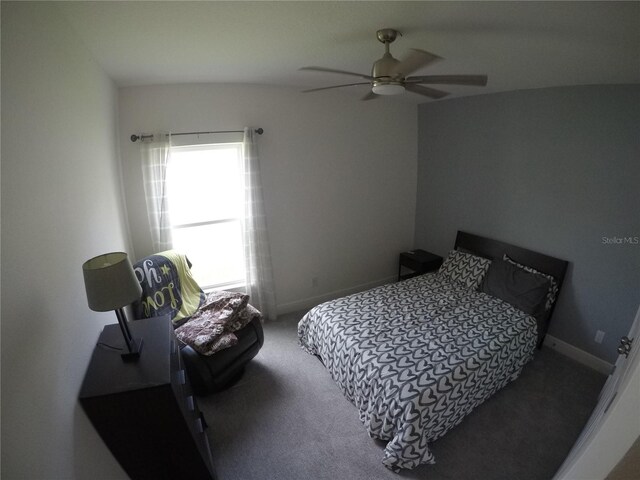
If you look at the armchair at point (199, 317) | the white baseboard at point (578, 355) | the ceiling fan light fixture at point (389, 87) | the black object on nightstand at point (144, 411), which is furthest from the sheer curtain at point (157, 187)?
the white baseboard at point (578, 355)

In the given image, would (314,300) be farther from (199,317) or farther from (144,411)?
(144,411)

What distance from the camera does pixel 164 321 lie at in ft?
6.03

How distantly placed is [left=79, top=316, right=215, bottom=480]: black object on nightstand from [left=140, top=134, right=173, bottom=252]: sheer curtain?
4.59 ft

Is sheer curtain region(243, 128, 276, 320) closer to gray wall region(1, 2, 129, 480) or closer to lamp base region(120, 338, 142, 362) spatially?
gray wall region(1, 2, 129, 480)

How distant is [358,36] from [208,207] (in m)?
2.27

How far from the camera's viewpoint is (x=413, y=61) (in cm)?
136

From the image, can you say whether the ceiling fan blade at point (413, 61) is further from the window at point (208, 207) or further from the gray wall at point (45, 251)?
the window at point (208, 207)

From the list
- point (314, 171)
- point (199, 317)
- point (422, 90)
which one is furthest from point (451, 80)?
point (199, 317)

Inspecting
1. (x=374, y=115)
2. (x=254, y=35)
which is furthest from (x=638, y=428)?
(x=374, y=115)

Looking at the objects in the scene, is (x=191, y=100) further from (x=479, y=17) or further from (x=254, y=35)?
(x=479, y=17)

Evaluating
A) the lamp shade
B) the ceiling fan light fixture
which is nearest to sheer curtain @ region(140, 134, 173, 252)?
the lamp shade

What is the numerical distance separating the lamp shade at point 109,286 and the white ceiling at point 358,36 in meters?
1.09

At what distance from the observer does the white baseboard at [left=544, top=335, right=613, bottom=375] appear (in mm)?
2576

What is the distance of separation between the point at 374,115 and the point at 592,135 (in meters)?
2.07
